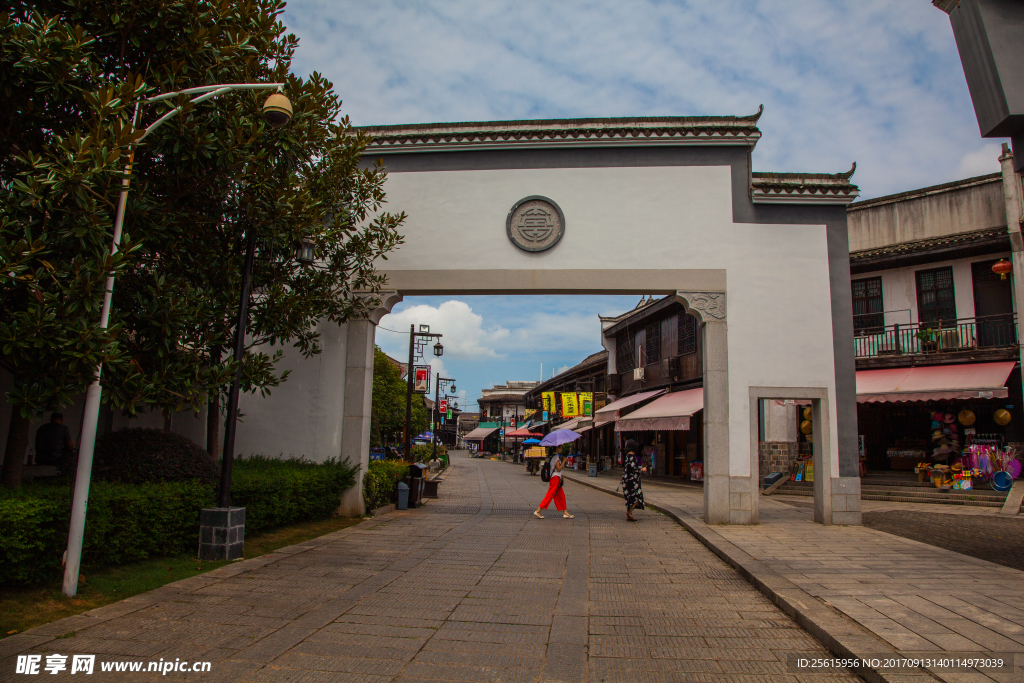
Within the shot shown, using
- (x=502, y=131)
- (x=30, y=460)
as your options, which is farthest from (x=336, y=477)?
(x=502, y=131)

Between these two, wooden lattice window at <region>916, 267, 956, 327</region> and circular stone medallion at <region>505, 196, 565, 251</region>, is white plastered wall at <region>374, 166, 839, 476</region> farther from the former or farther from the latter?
wooden lattice window at <region>916, 267, 956, 327</region>

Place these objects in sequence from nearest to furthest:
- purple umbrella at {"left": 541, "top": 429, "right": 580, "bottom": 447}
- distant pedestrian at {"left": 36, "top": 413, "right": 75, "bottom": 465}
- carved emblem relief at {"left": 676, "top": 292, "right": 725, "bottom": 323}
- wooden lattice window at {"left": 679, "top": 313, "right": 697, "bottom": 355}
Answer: distant pedestrian at {"left": 36, "top": 413, "right": 75, "bottom": 465} < carved emblem relief at {"left": 676, "top": 292, "right": 725, "bottom": 323} < purple umbrella at {"left": 541, "top": 429, "right": 580, "bottom": 447} < wooden lattice window at {"left": 679, "top": 313, "right": 697, "bottom": 355}

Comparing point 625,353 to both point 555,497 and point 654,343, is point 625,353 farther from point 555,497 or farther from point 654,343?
point 555,497

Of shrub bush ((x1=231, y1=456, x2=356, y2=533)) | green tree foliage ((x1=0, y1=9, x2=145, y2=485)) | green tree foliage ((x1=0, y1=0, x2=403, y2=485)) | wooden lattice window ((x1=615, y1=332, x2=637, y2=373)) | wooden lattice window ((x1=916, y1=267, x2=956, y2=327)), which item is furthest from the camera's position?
wooden lattice window ((x1=615, y1=332, x2=637, y2=373))

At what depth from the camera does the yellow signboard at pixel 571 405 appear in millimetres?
37438

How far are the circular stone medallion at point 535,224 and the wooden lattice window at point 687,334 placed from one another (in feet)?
45.5

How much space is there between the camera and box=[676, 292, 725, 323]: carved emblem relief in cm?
1380

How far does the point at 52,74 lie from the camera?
262 inches

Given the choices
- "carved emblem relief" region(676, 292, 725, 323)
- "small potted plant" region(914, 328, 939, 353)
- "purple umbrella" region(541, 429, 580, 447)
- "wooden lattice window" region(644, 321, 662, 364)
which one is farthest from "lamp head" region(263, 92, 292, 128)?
"wooden lattice window" region(644, 321, 662, 364)

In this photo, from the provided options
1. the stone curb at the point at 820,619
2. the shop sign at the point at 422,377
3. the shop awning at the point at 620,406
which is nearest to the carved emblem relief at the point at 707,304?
the stone curb at the point at 820,619

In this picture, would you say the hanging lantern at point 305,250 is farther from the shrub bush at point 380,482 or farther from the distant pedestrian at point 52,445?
the shrub bush at point 380,482

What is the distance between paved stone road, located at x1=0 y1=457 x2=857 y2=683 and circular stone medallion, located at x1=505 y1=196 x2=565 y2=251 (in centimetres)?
662

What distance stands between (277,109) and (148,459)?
5018 mm

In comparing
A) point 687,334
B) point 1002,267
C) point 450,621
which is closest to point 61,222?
point 450,621
